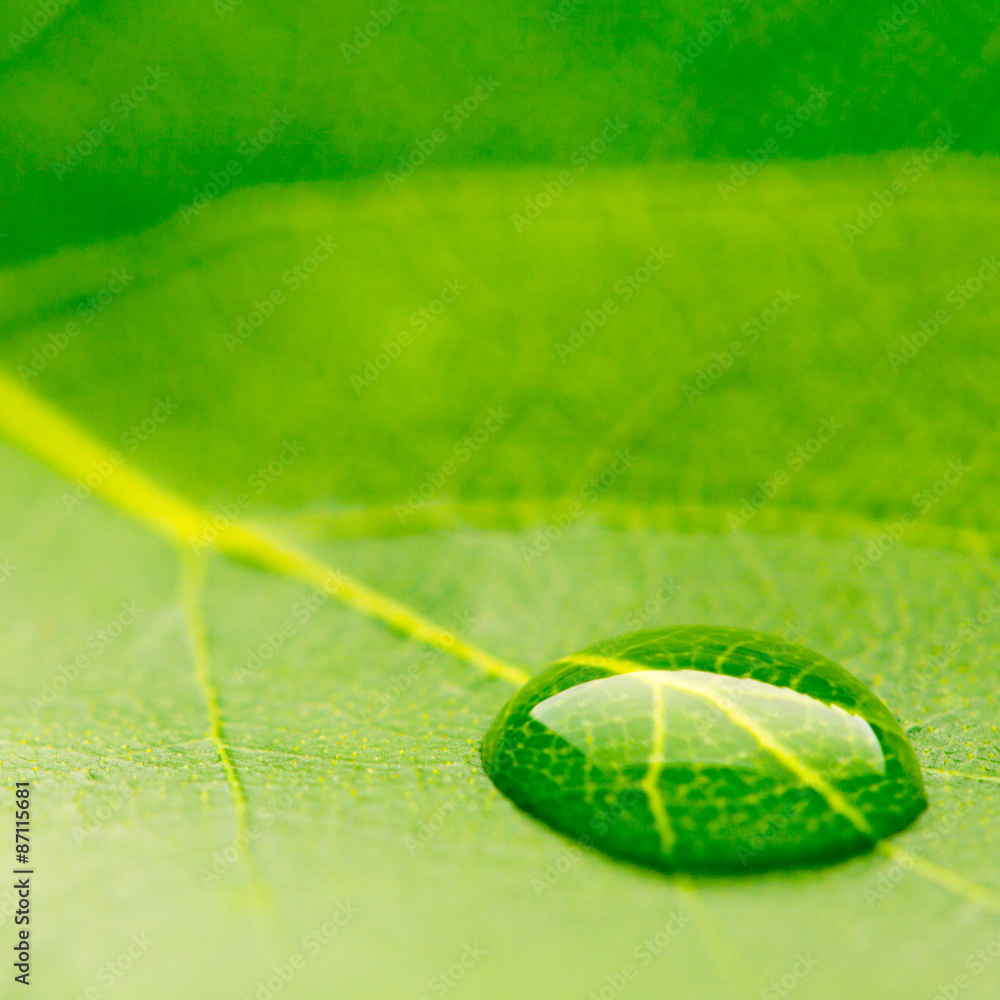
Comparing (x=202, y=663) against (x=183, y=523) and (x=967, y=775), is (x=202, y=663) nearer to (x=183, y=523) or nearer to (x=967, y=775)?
(x=183, y=523)

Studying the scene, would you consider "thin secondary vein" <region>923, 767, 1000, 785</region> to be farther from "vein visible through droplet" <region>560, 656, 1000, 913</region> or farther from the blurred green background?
"vein visible through droplet" <region>560, 656, 1000, 913</region>

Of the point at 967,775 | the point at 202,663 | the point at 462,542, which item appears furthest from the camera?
the point at 462,542

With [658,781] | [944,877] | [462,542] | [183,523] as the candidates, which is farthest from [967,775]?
[183,523]

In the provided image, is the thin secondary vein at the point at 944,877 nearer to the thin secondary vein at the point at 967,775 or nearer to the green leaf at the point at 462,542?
the green leaf at the point at 462,542

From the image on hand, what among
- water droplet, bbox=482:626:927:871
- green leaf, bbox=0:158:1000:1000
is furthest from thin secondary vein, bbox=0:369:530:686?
water droplet, bbox=482:626:927:871

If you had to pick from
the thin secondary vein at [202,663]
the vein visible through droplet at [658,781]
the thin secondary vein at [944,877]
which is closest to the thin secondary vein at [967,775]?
the thin secondary vein at [944,877]
